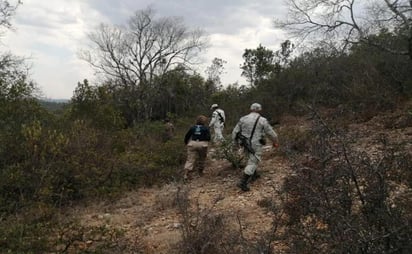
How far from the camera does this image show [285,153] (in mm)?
4152

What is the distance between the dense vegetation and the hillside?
0.31 meters

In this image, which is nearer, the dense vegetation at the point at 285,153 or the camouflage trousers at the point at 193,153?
the dense vegetation at the point at 285,153

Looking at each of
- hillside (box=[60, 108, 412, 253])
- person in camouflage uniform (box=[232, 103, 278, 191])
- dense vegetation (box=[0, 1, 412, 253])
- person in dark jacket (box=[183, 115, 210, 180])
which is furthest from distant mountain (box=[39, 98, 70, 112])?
person in camouflage uniform (box=[232, 103, 278, 191])

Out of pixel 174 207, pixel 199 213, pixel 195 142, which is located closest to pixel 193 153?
pixel 195 142

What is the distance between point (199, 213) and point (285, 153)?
61.2 inches

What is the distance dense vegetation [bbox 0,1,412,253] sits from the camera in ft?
10.9

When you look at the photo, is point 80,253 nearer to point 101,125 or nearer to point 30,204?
point 30,204

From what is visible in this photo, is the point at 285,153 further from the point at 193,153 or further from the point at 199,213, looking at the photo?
the point at 193,153

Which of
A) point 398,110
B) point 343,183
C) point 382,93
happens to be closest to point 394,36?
point 382,93

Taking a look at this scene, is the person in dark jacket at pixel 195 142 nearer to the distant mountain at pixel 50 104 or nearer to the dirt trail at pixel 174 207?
the dirt trail at pixel 174 207

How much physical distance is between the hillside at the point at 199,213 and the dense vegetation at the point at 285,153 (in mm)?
Result: 308

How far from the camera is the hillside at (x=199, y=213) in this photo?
482 centimetres

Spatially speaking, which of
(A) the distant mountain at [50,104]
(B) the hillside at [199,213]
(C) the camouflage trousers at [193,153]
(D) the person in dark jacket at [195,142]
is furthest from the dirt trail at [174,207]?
(A) the distant mountain at [50,104]

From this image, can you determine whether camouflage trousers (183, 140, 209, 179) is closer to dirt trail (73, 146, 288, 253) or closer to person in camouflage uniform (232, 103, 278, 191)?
dirt trail (73, 146, 288, 253)
